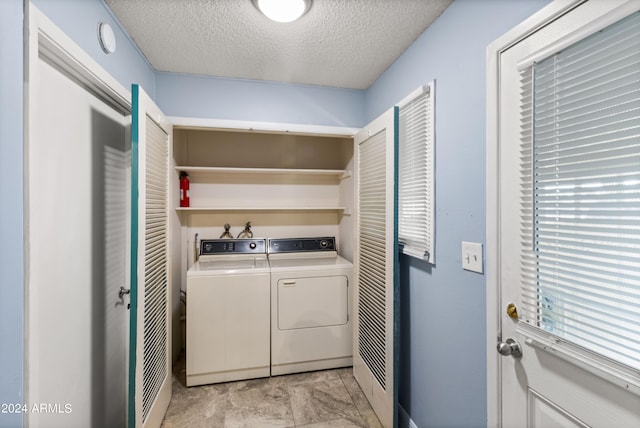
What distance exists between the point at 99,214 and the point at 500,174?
6.37 feet

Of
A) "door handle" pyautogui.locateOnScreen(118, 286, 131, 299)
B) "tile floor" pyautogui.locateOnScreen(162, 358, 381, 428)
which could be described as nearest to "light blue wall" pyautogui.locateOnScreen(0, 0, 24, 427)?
"door handle" pyautogui.locateOnScreen(118, 286, 131, 299)

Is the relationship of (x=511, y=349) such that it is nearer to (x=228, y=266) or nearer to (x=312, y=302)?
(x=312, y=302)

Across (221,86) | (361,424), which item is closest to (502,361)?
(361,424)

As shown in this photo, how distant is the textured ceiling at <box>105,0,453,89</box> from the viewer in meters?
1.52

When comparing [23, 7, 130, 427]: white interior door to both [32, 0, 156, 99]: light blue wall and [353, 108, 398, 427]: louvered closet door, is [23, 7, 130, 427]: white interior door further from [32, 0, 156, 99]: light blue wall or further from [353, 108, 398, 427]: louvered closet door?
[353, 108, 398, 427]: louvered closet door

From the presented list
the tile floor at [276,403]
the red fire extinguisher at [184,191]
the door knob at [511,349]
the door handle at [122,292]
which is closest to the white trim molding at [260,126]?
the red fire extinguisher at [184,191]

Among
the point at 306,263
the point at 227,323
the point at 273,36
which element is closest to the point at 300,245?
the point at 306,263

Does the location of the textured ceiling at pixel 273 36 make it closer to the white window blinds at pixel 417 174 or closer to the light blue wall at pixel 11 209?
the white window blinds at pixel 417 174

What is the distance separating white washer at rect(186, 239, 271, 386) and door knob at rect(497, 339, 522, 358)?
1.71 meters

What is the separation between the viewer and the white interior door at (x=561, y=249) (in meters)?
0.79

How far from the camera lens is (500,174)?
1.16 meters

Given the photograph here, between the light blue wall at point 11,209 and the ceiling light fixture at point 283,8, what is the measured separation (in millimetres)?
955

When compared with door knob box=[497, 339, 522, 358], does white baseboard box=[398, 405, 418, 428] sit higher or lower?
lower

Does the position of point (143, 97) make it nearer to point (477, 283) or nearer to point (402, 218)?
point (402, 218)
